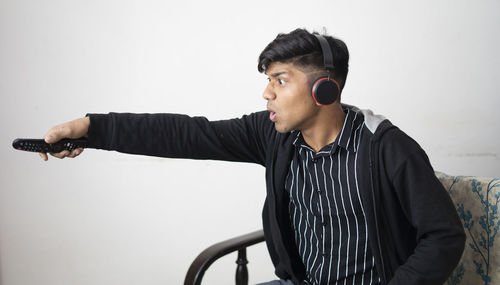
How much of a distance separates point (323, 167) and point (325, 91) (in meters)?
0.22

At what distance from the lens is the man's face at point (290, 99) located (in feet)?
3.93

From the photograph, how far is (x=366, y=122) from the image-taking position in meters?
1.16

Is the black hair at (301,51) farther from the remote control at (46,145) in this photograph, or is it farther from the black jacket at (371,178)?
the remote control at (46,145)

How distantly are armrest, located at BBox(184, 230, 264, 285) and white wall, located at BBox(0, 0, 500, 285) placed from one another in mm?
684

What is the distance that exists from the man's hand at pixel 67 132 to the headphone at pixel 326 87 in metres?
0.59

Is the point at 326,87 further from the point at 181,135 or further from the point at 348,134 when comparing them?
the point at 181,135

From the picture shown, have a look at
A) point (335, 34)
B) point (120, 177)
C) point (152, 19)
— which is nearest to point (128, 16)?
point (152, 19)

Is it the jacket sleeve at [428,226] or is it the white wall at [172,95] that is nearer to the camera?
the jacket sleeve at [428,226]

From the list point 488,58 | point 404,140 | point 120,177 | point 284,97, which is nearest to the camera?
point 404,140

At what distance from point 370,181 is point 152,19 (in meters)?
1.20

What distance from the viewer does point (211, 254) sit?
120 centimetres

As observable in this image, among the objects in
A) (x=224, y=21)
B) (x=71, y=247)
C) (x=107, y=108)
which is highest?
(x=224, y=21)

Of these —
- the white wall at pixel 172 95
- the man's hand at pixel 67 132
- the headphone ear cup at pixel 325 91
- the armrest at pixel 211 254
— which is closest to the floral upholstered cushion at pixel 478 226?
the headphone ear cup at pixel 325 91

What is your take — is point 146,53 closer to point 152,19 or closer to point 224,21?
point 152,19
